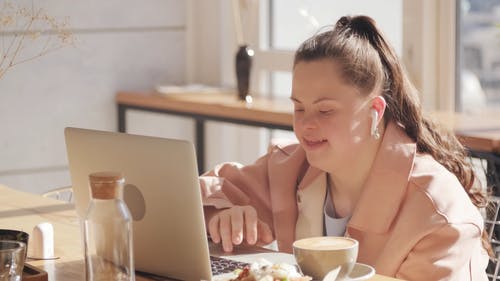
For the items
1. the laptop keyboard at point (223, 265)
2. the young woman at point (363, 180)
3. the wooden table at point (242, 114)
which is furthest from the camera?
the wooden table at point (242, 114)

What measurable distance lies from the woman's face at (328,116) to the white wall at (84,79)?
2.26 metres

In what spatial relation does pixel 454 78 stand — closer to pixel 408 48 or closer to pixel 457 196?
pixel 408 48

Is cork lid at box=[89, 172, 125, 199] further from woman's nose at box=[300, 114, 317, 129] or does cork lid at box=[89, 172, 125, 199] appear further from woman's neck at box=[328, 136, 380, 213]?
woman's neck at box=[328, 136, 380, 213]

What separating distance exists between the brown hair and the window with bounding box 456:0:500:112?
4.11 ft

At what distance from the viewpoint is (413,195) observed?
6.17 ft

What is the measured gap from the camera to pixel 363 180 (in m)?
2.02

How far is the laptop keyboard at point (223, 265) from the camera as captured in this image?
1.72 meters

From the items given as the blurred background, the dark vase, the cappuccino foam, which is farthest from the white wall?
the cappuccino foam

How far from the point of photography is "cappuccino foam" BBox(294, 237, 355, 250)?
1550 mm

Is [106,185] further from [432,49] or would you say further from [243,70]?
[243,70]

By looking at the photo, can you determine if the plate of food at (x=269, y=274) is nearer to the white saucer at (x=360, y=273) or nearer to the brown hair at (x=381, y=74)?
the white saucer at (x=360, y=273)

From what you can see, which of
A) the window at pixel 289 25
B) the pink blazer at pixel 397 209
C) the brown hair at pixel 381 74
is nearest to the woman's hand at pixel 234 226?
the pink blazer at pixel 397 209

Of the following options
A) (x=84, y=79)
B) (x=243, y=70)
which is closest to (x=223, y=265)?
(x=243, y=70)

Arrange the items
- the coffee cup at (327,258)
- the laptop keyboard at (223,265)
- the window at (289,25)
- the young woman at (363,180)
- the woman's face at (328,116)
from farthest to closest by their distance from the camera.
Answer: the window at (289,25) → the woman's face at (328,116) → the young woman at (363,180) → the laptop keyboard at (223,265) → the coffee cup at (327,258)
